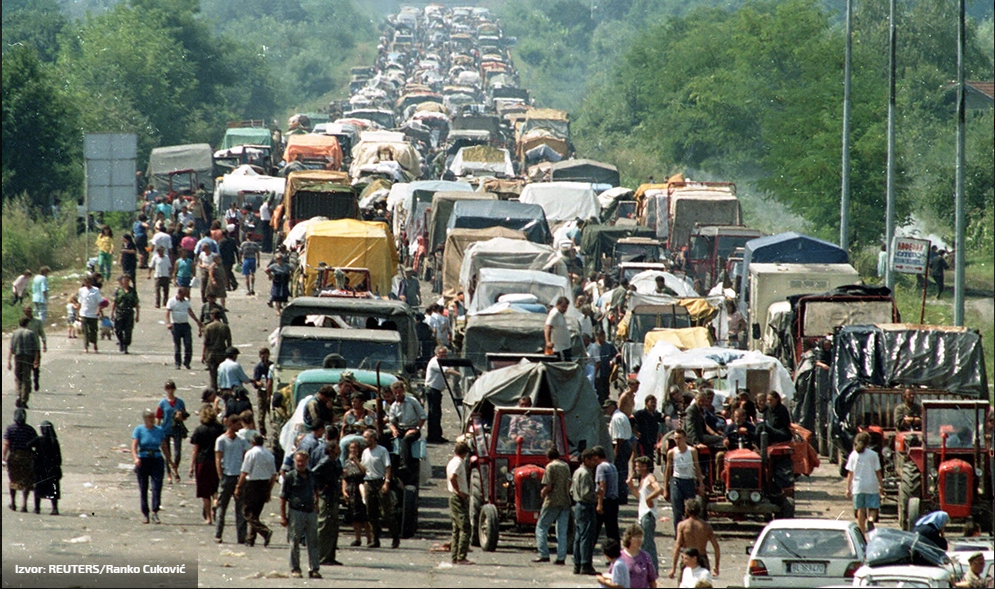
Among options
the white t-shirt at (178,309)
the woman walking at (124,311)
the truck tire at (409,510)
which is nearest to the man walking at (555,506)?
the truck tire at (409,510)

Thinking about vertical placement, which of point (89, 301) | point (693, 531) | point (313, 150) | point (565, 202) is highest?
point (313, 150)

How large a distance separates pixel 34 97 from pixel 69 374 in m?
21.1

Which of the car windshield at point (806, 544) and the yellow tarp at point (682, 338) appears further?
the yellow tarp at point (682, 338)

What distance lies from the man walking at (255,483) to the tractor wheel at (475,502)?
2258mm

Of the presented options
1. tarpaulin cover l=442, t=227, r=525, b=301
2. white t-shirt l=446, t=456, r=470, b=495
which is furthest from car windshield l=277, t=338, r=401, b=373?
tarpaulin cover l=442, t=227, r=525, b=301

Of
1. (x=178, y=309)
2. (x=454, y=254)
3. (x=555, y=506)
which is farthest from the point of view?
(x=454, y=254)

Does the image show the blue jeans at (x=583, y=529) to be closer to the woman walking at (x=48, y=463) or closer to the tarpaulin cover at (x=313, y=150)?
the woman walking at (x=48, y=463)

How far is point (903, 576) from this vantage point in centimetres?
1530

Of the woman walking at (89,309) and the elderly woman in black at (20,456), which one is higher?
the woman walking at (89,309)

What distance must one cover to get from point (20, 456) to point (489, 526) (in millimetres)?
5617

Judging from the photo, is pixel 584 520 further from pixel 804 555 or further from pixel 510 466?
pixel 804 555

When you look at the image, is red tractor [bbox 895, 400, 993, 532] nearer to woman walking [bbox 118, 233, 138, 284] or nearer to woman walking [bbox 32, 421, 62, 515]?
woman walking [bbox 32, 421, 62, 515]

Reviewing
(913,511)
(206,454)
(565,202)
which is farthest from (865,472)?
(565,202)

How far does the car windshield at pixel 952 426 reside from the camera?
808 inches
